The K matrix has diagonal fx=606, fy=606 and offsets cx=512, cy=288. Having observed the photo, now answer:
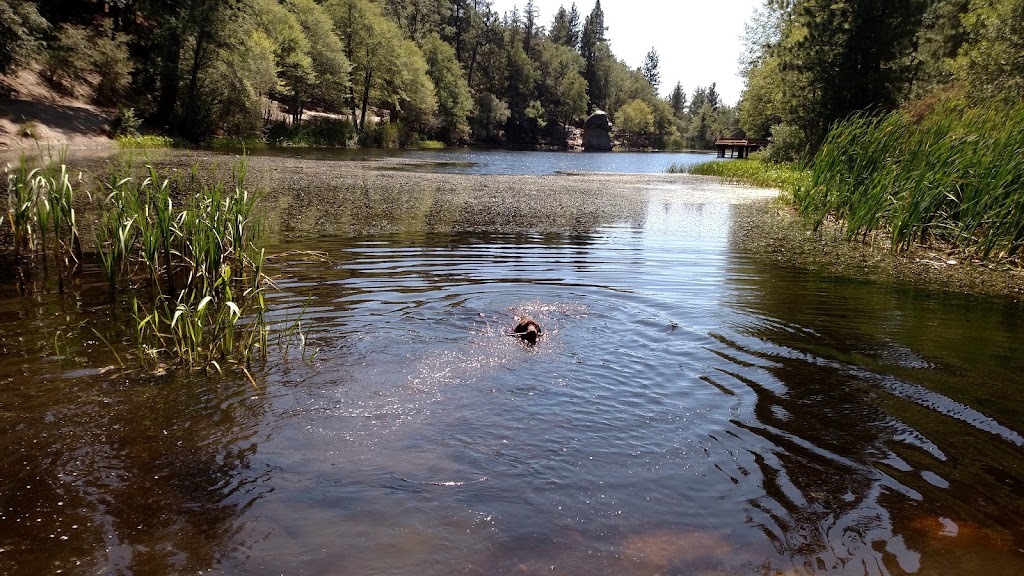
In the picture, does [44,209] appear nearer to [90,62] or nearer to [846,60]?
[90,62]

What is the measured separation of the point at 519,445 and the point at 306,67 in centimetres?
4909

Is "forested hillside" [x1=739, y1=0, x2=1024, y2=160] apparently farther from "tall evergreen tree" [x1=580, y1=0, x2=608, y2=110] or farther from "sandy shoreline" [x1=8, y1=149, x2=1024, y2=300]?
"tall evergreen tree" [x1=580, y1=0, x2=608, y2=110]

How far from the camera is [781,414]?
14.7 ft

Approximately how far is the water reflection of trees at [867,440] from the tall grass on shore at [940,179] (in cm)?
383

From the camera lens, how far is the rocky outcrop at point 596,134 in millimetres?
106688

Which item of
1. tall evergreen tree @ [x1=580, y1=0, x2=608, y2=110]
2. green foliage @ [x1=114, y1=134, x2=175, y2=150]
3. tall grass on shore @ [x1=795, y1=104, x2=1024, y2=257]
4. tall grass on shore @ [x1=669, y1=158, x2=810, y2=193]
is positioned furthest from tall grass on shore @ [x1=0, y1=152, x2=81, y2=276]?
tall evergreen tree @ [x1=580, y1=0, x2=608, y2=110]

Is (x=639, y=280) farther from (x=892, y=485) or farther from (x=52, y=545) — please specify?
(x=52, y=545)

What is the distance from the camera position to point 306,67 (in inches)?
1838

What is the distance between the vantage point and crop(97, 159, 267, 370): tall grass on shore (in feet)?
16.1

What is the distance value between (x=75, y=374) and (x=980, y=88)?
27.9 metres

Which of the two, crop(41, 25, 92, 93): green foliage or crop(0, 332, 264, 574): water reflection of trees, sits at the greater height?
crop(41, 25, 92, 93): green foliage

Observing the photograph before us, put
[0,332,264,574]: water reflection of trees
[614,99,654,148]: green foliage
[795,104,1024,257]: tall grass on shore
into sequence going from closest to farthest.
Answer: [0,332,264,574]: water reflection of trees
[795,104,1024,257]: tall grass on shore
[614,99,654,148]: green foliage

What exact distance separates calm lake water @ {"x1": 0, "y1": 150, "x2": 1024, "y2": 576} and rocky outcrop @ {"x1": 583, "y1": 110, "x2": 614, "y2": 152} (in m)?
103

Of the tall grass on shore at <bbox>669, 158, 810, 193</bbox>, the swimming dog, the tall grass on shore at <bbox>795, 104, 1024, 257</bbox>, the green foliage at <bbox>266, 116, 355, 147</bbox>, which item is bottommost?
the swimming dog
